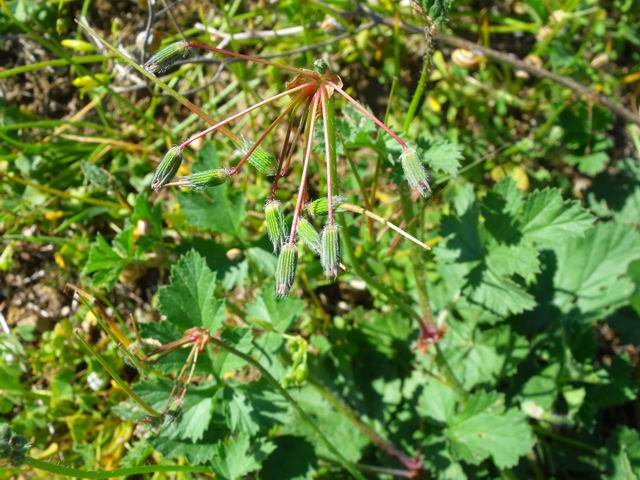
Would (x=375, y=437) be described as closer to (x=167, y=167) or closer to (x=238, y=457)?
(x=238, y=457)

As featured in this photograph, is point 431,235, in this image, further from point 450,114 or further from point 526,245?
point 450,114

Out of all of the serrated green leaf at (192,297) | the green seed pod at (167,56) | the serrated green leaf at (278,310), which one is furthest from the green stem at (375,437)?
the green seed pod at (167,56)

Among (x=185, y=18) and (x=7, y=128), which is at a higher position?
(x=185, y=18)

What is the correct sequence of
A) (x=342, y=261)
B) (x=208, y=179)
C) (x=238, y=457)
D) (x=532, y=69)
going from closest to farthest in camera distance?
(x=208, y=179)
(x=342, y=261)
(x=238, y=457)
(x=532, y=69)

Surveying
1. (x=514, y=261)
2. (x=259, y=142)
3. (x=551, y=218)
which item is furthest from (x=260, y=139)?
(x=551, y=218)

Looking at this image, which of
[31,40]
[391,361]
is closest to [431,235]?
[391,361]
